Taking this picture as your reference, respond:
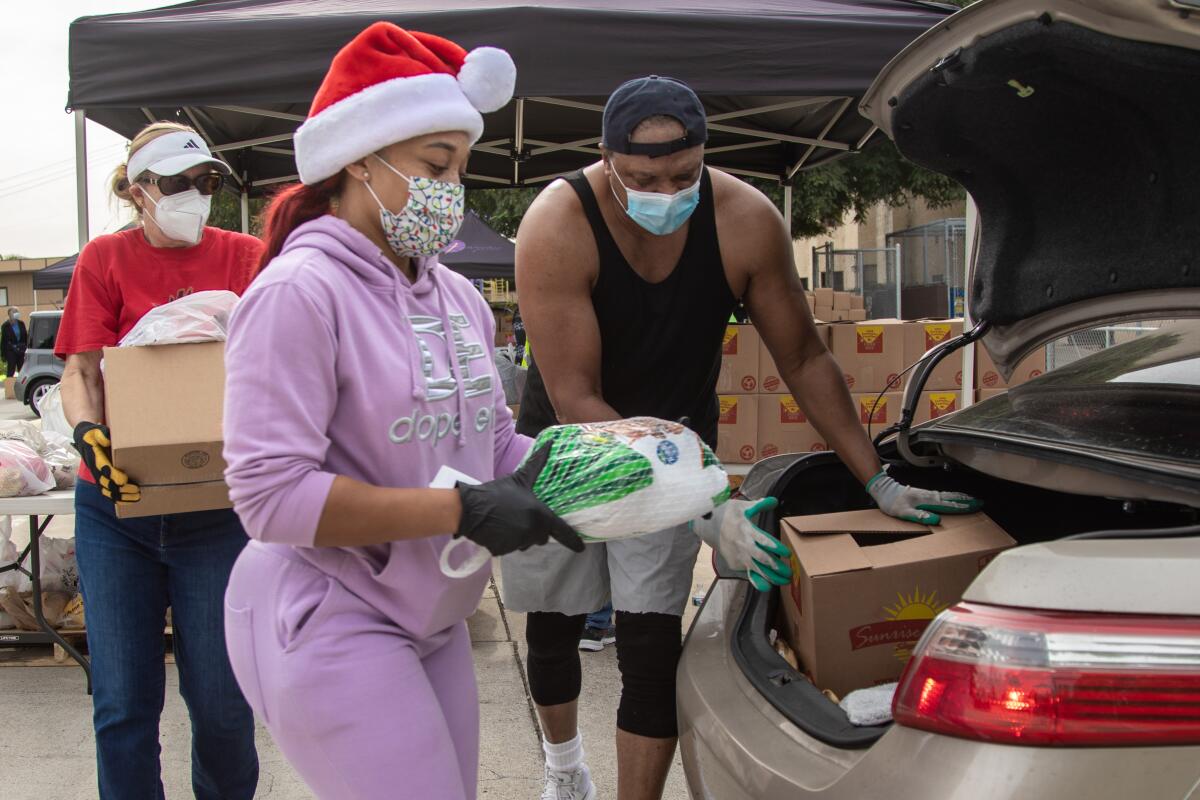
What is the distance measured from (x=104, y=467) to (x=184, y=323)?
0.39 meters

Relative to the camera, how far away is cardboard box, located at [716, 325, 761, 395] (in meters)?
6.08

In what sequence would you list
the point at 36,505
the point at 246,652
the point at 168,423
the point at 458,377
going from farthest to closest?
the point at 36,505, the point at 168,423, the point at 458,377, the point at 246,652

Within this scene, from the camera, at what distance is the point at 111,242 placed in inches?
107

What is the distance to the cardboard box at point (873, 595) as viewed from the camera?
6.66 feet

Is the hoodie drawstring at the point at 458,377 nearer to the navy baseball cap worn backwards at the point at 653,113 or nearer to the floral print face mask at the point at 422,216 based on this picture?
the floral print face mask at the point at 422,216

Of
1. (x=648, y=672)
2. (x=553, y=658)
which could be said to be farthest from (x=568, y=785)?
(x=648, y=672)

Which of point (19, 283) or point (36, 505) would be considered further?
point (19, 283)

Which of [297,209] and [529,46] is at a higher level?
[529,46]

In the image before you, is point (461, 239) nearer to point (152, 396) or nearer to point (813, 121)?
point (813, 121)

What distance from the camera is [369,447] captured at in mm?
1622

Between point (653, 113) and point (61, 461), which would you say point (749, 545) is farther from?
point (61, 461)

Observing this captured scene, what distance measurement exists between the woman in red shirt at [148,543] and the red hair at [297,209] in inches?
36.9

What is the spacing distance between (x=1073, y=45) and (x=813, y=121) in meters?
5.88

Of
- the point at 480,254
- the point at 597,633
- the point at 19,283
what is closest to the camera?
the point at 597,633
